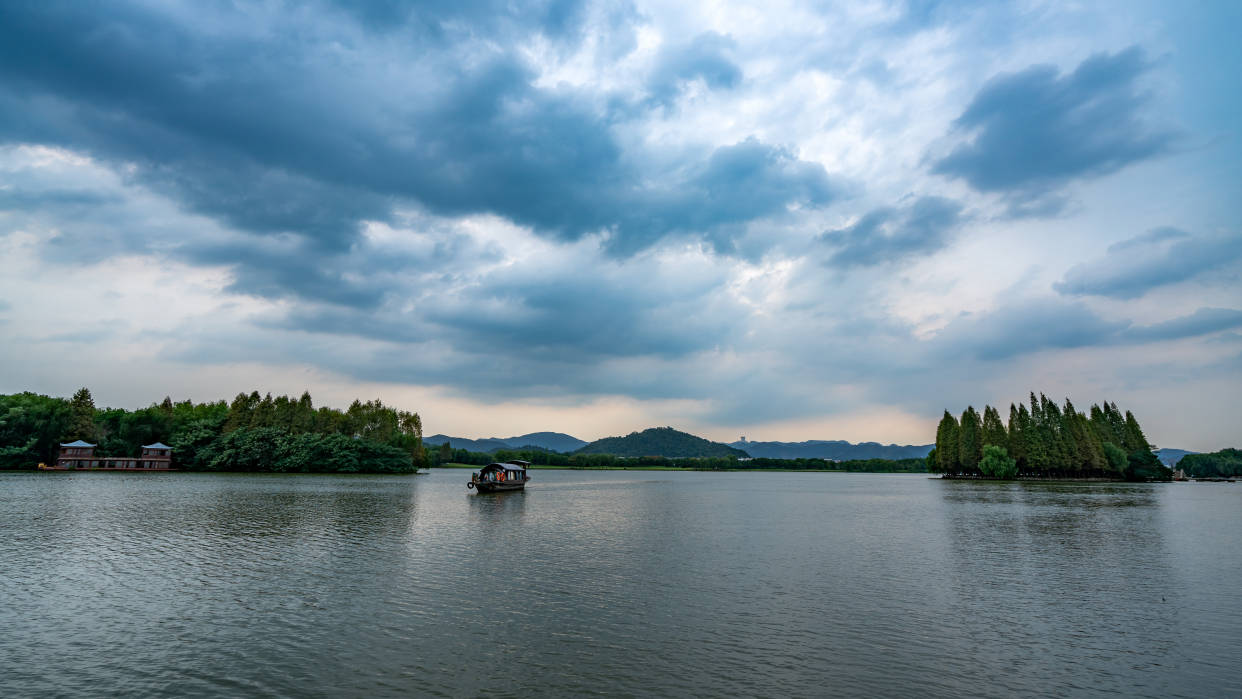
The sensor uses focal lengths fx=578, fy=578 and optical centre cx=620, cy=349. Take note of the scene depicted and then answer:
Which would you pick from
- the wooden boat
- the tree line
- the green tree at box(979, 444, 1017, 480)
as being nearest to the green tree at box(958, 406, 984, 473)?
the tree line

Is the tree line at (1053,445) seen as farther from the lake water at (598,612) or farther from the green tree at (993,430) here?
the lake water at (598,612)

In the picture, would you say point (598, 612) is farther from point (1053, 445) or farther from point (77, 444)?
point (1053, 445)

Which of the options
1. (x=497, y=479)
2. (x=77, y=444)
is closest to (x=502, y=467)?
(x=497, y=479)

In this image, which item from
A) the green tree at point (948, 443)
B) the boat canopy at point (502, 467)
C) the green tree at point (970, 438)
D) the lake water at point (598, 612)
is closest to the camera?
the lake water at point (598, 612)

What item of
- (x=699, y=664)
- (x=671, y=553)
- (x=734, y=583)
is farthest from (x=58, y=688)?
(x=671, y=553)

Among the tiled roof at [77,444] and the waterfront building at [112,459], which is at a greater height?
the tiled roof at [77,444]

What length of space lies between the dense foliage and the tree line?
16479 centimetres

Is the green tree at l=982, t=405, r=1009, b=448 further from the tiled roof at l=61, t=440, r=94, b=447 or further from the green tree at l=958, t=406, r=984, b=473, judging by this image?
the tiled roof at l=61, t=440, r=94, b=447

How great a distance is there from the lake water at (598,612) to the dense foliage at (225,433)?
305ft

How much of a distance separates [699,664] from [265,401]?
509 feet

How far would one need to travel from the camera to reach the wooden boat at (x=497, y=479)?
91125 millimetres

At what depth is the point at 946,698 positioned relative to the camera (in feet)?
49.5

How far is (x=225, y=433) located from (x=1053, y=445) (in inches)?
8232

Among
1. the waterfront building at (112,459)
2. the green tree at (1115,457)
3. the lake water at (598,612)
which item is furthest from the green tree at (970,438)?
the waterfront building at (112,459)
